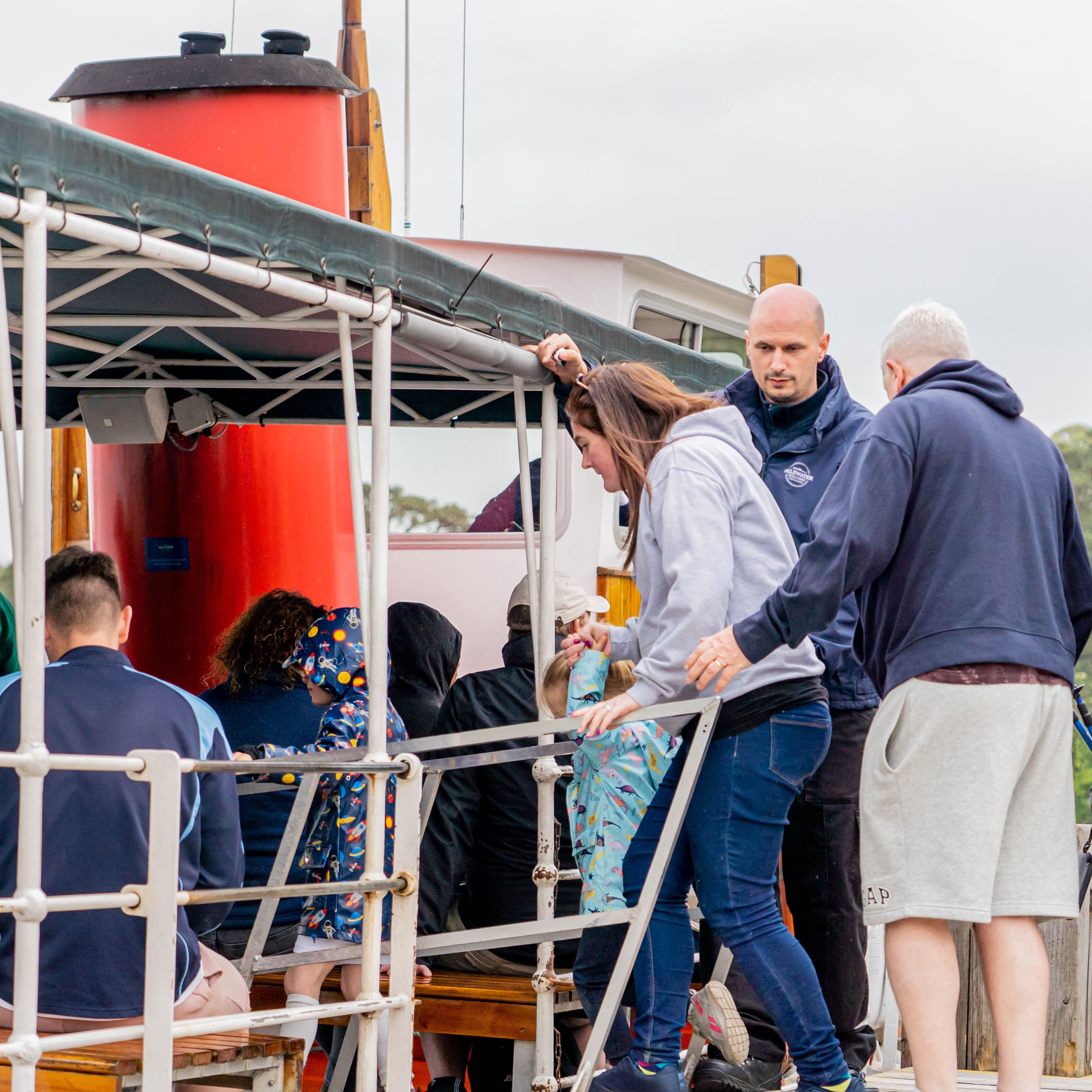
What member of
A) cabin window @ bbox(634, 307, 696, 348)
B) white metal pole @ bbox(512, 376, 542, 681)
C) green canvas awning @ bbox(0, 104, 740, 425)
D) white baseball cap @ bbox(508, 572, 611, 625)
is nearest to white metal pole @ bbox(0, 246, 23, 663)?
green canvas awning @ bbox(0, 104, 740, 425)

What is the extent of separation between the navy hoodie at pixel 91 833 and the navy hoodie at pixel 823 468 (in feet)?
5.52

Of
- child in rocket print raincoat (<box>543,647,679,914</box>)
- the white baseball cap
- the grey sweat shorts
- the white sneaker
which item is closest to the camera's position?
the grey sweat shorts

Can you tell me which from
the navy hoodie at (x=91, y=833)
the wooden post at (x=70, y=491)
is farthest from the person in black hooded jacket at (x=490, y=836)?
the wooden post at (x=70, y=491)

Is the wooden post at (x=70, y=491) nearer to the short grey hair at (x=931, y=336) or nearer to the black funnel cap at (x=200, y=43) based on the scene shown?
the black funnel cap at (x=200, y=43)

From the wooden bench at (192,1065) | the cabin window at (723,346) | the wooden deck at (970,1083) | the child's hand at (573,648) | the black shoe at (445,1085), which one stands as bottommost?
the black shoe at (445,1085)

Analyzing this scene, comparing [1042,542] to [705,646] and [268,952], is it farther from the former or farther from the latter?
[268,952]

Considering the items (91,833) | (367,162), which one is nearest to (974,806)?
(91,833)

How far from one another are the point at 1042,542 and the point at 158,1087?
1.99m

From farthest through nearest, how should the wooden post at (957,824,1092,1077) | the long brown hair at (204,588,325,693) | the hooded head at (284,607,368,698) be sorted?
the wooden post at (957,824,1092,1077) → the long brown hair at (204,588,325,693) → the hooded head at (284,607,368,698)

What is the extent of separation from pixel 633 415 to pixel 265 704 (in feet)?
5.14

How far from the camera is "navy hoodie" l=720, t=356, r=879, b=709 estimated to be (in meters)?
A: 4.04

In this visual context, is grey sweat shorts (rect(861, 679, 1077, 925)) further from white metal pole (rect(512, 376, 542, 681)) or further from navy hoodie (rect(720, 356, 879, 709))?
white metal pole (rect(512, 376, 542, 681))

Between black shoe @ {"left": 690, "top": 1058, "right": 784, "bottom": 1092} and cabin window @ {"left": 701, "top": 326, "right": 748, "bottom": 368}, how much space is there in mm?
4683

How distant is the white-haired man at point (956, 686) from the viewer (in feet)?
9.71
